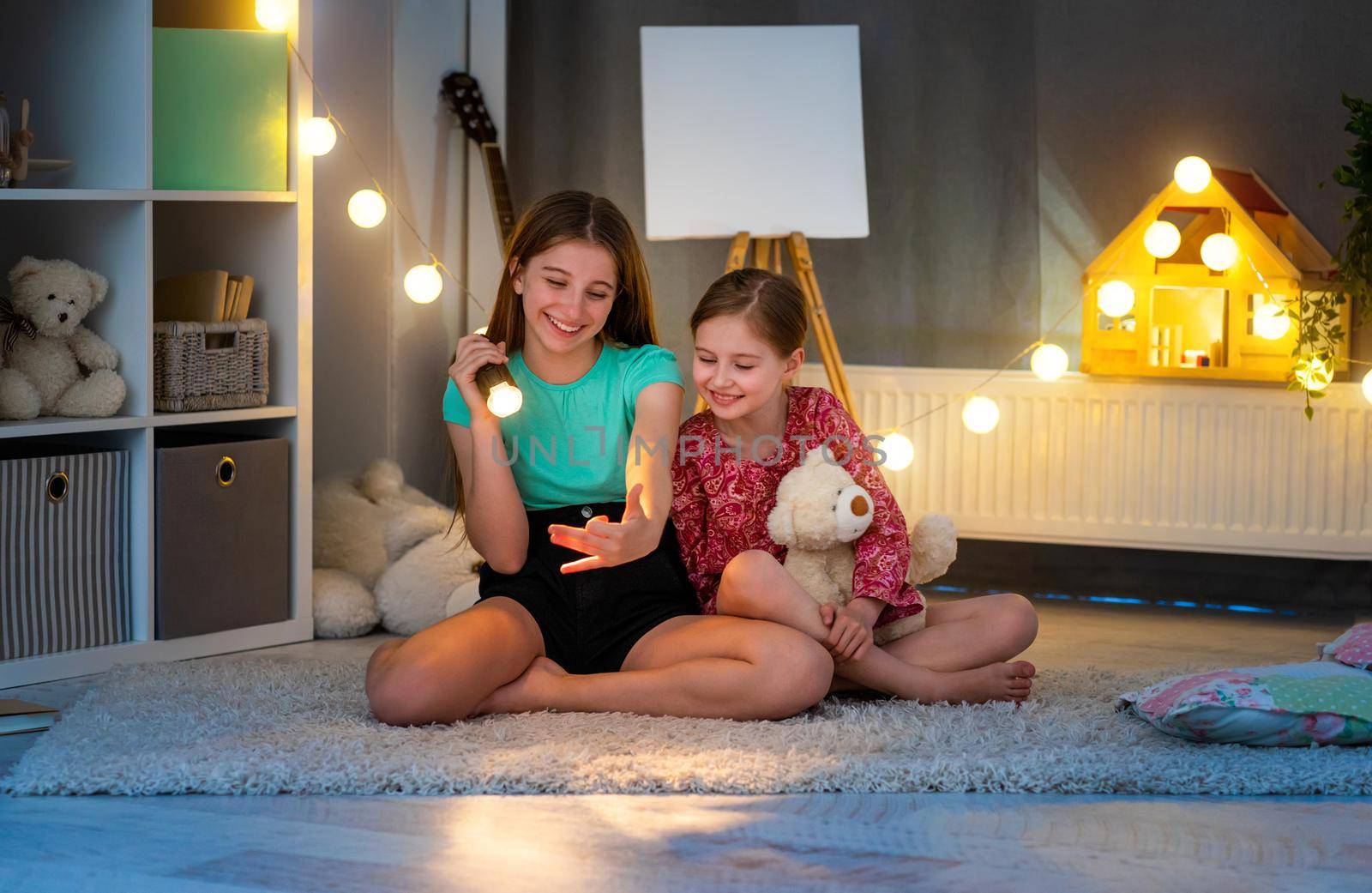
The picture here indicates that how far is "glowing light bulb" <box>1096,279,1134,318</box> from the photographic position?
9.59 feet

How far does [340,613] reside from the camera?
104 inches

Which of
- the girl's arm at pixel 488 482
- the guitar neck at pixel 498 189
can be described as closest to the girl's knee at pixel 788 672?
the girl's arm at pixel 488 482

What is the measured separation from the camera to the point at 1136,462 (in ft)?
10.0

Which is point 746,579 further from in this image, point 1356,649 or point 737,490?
point 1356,649

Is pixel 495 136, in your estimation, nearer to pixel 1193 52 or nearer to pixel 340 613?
pixel 340 613

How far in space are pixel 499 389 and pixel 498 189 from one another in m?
1.37

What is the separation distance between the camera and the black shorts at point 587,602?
2.02 meters

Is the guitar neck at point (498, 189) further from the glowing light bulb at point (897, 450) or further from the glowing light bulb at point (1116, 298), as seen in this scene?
the glowing light bulb at point (1116, 298)

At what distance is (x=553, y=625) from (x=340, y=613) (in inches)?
30.2

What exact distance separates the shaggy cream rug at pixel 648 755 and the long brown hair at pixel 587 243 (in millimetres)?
409

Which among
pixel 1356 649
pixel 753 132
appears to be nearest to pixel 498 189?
pixel 753 132

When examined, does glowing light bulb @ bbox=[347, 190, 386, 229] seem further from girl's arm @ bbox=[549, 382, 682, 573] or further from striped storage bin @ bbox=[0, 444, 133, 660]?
girl's arm @ bbox=[549, 382, 682, 573]

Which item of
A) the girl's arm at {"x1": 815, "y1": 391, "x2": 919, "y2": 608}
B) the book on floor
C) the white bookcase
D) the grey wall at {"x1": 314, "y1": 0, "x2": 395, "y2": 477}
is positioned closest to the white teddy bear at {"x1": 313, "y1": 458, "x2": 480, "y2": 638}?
the white bookcase

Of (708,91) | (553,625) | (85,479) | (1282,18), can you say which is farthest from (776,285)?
(1282,18)
